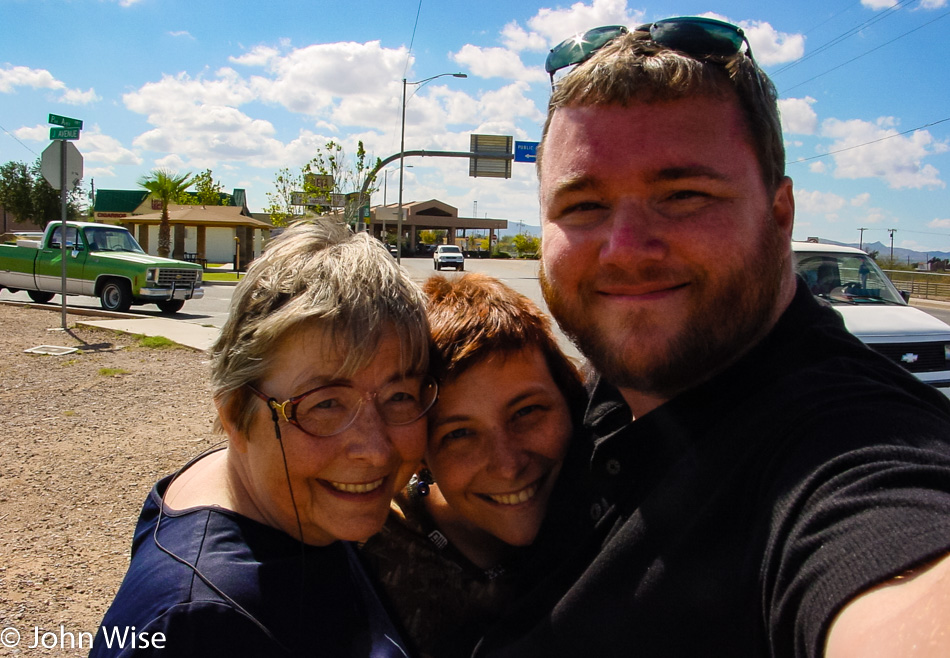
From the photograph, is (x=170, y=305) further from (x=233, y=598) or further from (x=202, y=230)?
(x=202, y=230)

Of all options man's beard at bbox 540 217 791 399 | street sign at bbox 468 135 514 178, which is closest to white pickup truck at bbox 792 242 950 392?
man's beard at bbox 540 217 791 399

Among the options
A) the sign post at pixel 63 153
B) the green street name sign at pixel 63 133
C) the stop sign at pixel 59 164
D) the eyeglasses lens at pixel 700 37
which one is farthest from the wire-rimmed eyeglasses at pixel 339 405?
the green street name sign at pixel 63 133

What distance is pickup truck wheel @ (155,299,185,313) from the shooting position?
1588 centimetres

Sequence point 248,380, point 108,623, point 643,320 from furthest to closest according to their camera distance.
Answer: point 248,380, point 643,320, point 108,623

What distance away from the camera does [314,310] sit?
5.18 ft

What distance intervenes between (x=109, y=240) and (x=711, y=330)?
700 inches

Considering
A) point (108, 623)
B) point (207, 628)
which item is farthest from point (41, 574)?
point (207, 628)

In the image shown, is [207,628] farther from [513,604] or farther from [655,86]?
[655,86]

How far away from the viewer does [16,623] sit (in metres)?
3.04

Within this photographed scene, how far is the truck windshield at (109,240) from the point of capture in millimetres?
16047

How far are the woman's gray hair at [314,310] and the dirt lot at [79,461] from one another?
341 mm

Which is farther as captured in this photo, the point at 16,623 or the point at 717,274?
the point at 16,623

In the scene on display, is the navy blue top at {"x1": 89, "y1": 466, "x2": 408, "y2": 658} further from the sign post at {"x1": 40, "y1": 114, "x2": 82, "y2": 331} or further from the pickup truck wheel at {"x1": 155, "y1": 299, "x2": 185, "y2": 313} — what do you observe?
the pickup truck wheel at {"x1": 155, "y1": 299, "x2": 185, "y2": 313}

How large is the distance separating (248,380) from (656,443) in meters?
0.97
